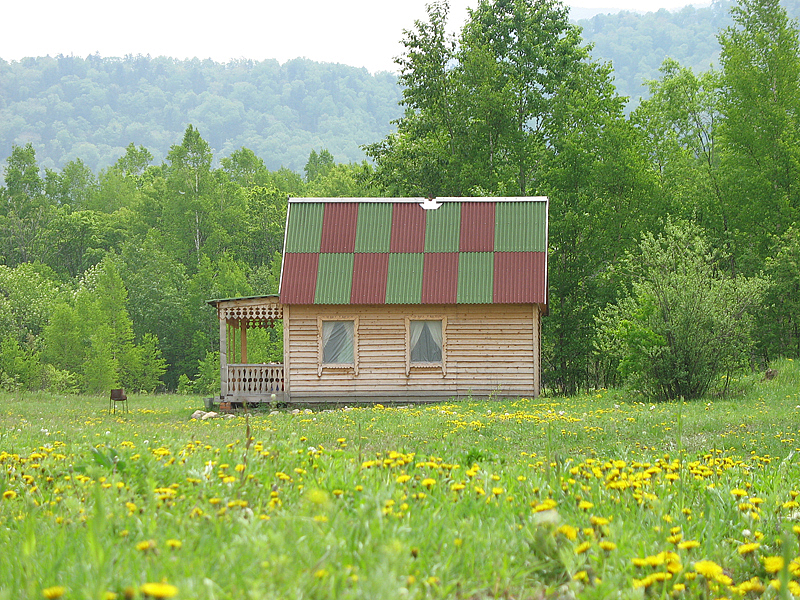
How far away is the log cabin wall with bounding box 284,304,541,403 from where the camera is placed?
74.5 ft

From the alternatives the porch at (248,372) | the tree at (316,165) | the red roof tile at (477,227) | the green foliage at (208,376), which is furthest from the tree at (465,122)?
the tree at (316,165)

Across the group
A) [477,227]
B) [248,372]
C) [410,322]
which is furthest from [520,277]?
[248,372]

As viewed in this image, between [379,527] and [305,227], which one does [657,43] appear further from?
[379,527]

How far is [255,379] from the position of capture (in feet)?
77.4

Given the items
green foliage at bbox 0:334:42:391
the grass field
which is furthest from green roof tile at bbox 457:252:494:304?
green foliage at bbox 0:334:42:391

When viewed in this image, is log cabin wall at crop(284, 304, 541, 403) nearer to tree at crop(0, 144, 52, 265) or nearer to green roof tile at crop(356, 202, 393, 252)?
green roof tile at crop(356, 202, 393, 252)

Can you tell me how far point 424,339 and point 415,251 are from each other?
2.66 m

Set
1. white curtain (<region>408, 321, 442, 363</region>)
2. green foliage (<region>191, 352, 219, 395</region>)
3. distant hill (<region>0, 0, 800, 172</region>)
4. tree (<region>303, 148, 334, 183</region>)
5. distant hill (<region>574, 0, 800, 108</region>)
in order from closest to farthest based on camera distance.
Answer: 1. white curtain (<region>408, 321, 442, 363</region>)
2. green foliage (<region>191, 352, 219, 395</region>)
3. tree (<region>303, 148, 334, 183</region>)
4. distant hill (<region>574, 0, 800, 108</region>)
5. distant hill (<region>0, 0, 800, 172</region>)

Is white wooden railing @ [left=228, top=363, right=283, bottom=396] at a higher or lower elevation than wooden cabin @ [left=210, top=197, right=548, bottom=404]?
lower

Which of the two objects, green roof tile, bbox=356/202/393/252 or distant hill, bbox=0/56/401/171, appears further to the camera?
distant hill, bbox=0/56/401/171

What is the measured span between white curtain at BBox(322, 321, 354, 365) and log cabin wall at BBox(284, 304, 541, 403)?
0.85ft

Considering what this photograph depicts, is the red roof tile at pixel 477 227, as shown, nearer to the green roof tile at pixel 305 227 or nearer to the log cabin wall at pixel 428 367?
the log cabin wall at pixel 428 367

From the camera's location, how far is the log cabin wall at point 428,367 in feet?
74.5

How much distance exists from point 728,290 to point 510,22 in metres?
24.6
